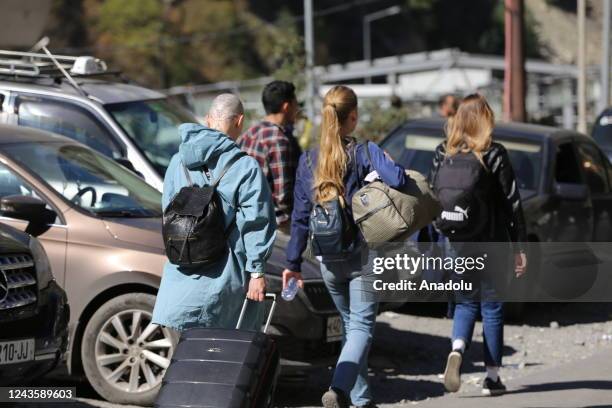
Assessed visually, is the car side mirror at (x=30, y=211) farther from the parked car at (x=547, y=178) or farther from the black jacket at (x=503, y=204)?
the parked car at (x=547, y=178)

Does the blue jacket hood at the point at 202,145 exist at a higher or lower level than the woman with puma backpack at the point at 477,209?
higher

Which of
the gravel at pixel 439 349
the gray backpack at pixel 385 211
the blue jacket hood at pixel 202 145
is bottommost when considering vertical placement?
the gravel at pixel 439 349

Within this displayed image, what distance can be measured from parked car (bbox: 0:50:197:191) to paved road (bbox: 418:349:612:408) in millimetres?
3095

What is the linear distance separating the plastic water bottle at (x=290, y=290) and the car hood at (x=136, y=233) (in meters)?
1.19

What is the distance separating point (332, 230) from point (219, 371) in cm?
141

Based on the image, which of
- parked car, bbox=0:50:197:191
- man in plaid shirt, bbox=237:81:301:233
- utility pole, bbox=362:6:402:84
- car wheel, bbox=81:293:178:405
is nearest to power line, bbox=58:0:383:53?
utility pole, bbox=362:6:402:84

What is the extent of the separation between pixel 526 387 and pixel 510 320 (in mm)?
2755

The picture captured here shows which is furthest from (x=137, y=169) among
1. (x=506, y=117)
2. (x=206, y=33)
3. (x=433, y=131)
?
(x=206, y=33)

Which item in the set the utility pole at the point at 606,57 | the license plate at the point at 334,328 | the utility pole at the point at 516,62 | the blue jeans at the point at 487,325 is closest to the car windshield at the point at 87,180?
the license plate at the point at 334,328

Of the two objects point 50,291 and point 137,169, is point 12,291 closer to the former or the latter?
point 50,291

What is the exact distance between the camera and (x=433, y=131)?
35.5ft

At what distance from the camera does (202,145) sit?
562cm

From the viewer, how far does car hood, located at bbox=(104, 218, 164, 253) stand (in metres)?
7.26

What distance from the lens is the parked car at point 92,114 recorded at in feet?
31.2
